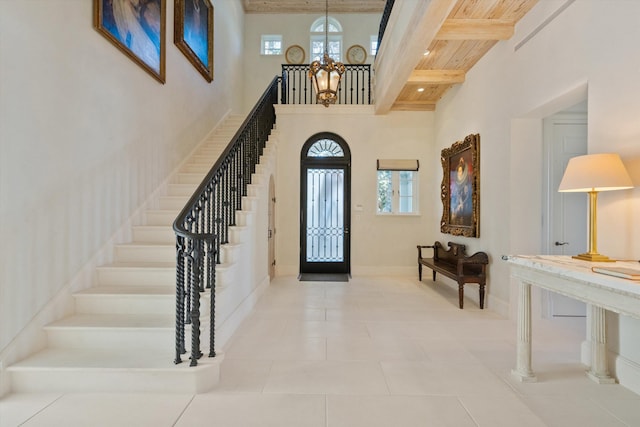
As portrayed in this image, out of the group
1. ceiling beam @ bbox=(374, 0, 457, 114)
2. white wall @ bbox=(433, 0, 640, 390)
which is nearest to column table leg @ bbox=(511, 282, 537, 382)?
white wall @ bbox=(433, 0, 640, 390)

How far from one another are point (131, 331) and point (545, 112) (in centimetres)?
479

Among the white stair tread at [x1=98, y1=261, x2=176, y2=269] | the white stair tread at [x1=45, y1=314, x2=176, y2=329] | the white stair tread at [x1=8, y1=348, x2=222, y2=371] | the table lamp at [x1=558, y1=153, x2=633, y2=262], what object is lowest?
the white stair tread at [x1=8, y1=348, x2=222, y2=371]

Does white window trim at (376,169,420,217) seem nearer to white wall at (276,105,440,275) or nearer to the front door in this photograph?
white wall at (276,105,440,275)

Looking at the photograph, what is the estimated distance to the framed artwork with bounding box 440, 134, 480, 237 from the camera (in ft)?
Answer: 16.5

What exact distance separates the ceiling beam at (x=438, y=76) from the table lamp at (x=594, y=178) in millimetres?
3370

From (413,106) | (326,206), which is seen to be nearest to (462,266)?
(326,206)

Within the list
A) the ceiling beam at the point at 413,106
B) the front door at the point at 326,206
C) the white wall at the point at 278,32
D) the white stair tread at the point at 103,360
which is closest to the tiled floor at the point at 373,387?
the white stair tread at the point at 103,360

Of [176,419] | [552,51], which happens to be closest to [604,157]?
[552,51]

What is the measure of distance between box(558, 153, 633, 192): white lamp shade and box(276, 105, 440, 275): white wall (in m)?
4.63

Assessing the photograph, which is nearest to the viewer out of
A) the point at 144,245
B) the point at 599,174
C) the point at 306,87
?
the point at 599,174

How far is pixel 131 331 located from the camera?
2656 millimetres

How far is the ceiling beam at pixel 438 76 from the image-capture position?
537cm

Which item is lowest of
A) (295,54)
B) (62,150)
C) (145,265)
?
(145,265)

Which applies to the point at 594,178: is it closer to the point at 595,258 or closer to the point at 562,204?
the point at 595,258
